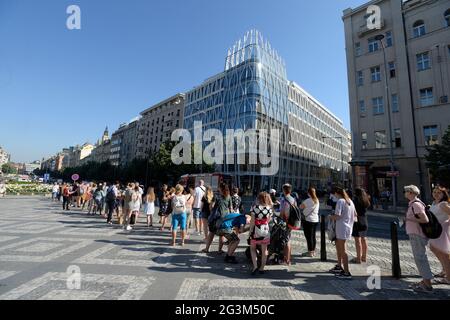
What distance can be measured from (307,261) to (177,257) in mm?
3336

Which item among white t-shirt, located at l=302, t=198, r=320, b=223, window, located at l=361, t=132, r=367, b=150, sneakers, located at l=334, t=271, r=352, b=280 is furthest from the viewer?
window, located at l=361, t=132, r=367, b=150

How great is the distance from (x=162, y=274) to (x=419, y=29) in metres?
34.0

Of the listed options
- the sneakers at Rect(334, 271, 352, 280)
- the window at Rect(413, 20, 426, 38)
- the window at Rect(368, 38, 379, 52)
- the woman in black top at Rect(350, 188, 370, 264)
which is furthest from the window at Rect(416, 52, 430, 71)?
the sneakers at Rect(334, 271, 352, 280)

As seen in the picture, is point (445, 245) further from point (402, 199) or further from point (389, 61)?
point (389, 61)

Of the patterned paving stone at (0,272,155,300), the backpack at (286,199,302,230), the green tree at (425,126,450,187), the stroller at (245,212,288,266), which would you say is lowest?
the patterned paving stone at (0,272,155,300)

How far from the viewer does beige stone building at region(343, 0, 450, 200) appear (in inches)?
974

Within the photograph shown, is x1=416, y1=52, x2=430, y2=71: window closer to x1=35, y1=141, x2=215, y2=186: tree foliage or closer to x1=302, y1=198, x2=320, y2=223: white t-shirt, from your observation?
x1=302, y1=198, x2=320, y2=223: white t-shirt

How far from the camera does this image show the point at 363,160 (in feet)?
87.3

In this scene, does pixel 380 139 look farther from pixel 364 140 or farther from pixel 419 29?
pixel 419 29

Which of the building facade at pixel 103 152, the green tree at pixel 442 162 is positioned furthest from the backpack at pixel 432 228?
the building facade at pixel 103 152

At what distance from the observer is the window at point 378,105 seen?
27944mm

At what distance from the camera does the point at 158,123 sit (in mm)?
75875

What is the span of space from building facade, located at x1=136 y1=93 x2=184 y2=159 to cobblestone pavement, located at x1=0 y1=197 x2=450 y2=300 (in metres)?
58.8

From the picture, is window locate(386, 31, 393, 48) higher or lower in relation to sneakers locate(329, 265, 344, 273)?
higher
